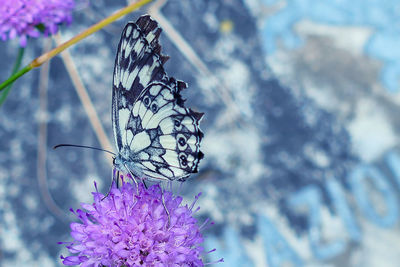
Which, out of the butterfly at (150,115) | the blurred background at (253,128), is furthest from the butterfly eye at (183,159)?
the blurred background at (253,128)

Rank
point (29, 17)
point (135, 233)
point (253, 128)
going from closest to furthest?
1. point (135, 233)
2. point (29, 17)
3. point (253, 128)

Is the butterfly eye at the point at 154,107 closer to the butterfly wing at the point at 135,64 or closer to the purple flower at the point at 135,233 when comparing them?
the butterfly wing at the point at 135,64

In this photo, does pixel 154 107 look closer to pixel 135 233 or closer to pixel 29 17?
pixel 135 233

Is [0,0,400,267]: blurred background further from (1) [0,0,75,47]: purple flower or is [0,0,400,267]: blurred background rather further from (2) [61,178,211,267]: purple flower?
(2) [61,178,211,267]: purple flower

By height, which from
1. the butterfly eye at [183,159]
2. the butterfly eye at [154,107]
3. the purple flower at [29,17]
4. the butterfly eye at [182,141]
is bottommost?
the butterfly eye at [183,159]

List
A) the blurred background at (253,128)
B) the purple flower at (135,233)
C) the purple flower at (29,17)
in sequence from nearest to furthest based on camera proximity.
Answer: the purple flower at (135,233), the purple flower at (29,17), the blurred background at (253,128)

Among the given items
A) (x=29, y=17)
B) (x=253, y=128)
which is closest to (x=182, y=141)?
(x=29, y=17)

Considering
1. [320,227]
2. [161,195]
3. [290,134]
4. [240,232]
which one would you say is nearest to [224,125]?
[290,134]

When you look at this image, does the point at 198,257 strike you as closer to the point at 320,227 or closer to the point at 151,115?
the point at 151,115
